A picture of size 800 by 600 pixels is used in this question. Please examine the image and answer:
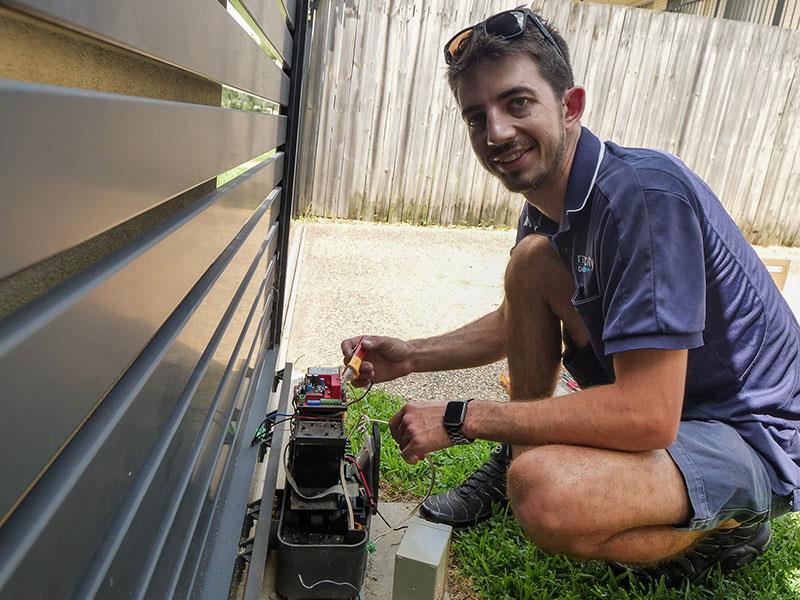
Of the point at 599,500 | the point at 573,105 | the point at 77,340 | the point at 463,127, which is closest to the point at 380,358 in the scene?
the point at 599,500

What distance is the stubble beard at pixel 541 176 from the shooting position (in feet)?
7.28

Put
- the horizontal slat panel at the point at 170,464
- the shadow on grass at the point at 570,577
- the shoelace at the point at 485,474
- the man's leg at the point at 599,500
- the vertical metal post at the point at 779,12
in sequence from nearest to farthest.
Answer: the horizontal slat panel at the point at 170,464
the man's leg at the point at 599,500
the shadow on grass at the point at 570,577
the shoelace at the point at 485,474
the vertical metal post at the point at 779,12

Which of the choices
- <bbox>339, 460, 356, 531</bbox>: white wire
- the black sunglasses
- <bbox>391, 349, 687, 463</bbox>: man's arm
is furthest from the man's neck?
<bbox>339, 460, 356, 531</bbox>: white wire

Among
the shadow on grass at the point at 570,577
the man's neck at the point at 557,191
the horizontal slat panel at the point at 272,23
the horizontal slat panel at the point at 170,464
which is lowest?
the shadow on grass at the point at 570,577

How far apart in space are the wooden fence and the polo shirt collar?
202 inches

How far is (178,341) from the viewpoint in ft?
3.66

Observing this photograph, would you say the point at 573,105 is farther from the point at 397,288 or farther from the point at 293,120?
the point at 397,288

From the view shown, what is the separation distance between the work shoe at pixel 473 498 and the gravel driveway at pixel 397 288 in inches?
40.1

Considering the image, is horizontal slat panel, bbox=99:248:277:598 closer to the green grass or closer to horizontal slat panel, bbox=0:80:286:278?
horizontal slat panel, bbox=0:80:286:278

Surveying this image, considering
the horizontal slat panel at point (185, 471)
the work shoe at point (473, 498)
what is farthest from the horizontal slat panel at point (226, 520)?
the work shoe at point (473, 498)

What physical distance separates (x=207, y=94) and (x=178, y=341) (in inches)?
23.4

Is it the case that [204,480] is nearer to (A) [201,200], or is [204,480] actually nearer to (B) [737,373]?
(A) [201,200]

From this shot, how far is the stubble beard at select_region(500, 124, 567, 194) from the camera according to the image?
7.28 feet

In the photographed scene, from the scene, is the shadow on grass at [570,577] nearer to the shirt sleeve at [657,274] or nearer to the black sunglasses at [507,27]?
the shirt sleeve at [657,274]
